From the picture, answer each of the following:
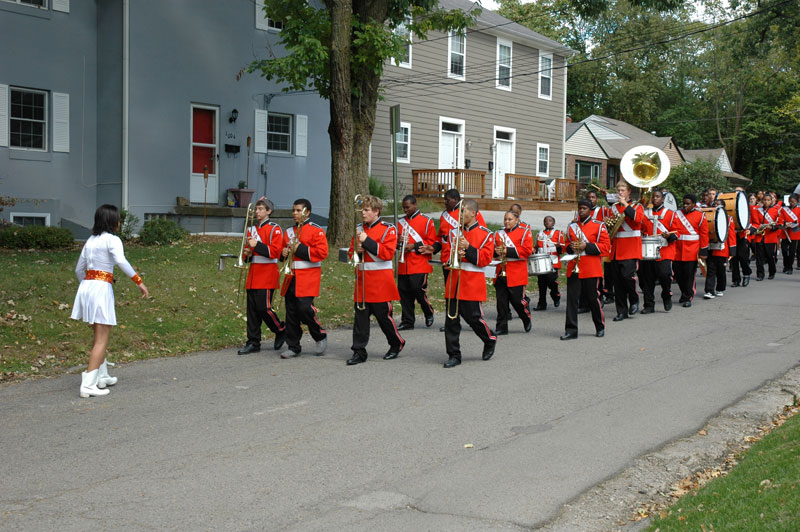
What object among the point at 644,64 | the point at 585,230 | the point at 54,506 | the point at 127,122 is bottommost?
the point at 54,506

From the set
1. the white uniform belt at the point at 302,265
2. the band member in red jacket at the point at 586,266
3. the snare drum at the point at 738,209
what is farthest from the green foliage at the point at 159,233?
the snare drum at the point at 738,209

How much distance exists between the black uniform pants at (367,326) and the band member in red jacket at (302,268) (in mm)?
562

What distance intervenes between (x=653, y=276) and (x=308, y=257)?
23.7 ft

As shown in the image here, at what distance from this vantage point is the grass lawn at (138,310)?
995cm

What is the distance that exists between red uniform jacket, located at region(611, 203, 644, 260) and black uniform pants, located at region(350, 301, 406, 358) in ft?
16.8

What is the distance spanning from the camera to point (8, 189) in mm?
19625

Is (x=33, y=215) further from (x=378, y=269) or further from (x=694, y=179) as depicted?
(x=694, y=179)

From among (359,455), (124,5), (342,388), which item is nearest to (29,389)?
(342,388)

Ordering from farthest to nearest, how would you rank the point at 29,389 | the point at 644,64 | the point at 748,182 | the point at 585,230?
the point at 644,64 < the point at 748,182 < the point at 585,230 < the point at 29,389

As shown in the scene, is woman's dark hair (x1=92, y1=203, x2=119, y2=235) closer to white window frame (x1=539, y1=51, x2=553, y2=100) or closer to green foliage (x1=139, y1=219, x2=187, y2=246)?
green foliage (x1=139, y1=219, x2=187, y2=246)

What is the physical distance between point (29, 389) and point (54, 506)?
363 cm

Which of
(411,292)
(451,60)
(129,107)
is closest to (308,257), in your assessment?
(411,292)

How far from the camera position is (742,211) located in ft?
59.0

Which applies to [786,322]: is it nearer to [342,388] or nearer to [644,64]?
[342,388]
